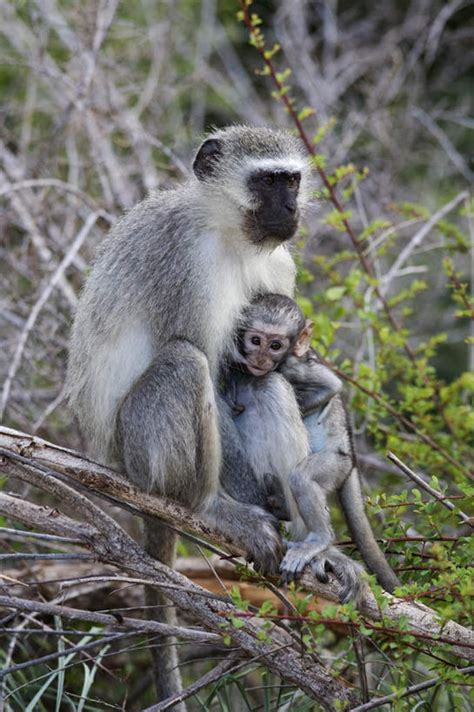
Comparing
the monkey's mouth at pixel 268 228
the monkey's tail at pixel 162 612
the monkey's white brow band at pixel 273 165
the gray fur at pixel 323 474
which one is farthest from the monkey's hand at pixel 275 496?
the monkey's white brow band at pixel 273 165

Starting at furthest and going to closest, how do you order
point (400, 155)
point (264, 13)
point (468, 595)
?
point (264, 13)
point (400, 155)
point (468, 595)

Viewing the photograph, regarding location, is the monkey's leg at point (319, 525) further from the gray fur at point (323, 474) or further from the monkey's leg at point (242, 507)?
the monkey's leg at point (242, 507)

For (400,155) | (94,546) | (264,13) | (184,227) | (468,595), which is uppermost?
A: (264,13)

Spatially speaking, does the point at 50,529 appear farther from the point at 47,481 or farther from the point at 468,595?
the point at 468,595

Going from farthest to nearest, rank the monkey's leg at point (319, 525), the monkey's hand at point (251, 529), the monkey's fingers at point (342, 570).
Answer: the monkey's hand at point (251, 529)
the monkey's leg at point (319, 525)
the monkey's fingers at point (342, 570)

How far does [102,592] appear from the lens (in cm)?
548

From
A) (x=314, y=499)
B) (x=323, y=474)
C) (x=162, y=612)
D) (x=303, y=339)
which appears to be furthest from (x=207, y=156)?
(x=162, y=612)

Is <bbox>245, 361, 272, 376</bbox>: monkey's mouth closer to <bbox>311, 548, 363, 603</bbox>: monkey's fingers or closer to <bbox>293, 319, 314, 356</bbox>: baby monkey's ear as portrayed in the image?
<bbox>293, 319, 314, 356</bbox>: baby monkey's ear

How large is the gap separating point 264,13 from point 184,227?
7.53 meters

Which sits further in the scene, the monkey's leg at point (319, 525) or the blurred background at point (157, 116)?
the blurred background at point (157, 116)

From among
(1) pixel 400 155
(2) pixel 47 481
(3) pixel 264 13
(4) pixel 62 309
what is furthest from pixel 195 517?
(3) pixel 264 13

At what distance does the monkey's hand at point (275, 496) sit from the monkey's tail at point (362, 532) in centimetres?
27

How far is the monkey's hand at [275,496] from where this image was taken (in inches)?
176

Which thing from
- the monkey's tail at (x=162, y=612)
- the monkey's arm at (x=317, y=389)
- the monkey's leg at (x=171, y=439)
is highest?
the monkey's arm at (x=317, y=389)
